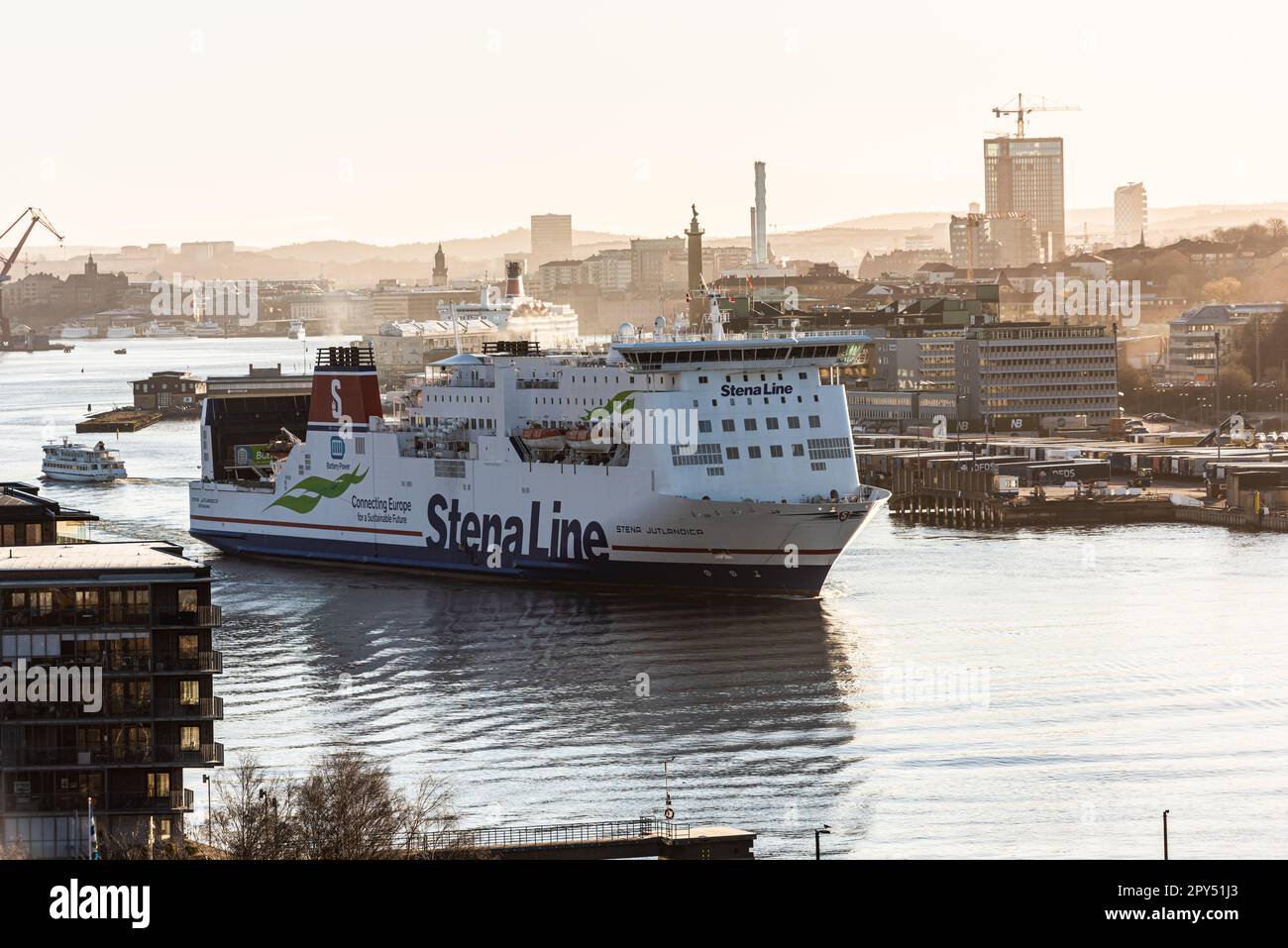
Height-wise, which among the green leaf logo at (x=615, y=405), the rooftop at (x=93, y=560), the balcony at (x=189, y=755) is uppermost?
the green leaf logo at (x=615, y=405)

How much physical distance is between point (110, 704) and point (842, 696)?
11.4m

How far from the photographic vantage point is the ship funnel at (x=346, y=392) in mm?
46156

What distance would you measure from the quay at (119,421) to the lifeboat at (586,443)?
53.0 m

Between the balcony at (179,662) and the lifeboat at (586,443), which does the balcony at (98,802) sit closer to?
the balcony at (179,662)

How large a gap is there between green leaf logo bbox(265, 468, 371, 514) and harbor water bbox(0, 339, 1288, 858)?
2.09m

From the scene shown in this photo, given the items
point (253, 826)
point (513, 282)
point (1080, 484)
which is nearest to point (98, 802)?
point (253, 826)

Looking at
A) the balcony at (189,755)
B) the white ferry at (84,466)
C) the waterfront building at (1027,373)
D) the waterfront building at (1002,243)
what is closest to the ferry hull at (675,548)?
the balcony at (189,755)

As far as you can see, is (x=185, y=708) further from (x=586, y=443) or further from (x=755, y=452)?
(x=586, y=443)

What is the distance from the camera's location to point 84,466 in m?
64.1

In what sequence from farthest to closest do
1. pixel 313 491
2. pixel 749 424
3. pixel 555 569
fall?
pixel 313 491 → pixel 555 569 → pixel 749 424

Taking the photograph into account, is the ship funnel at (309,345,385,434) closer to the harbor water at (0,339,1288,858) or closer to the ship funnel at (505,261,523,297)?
the harbor water at (0,339,1288,858)

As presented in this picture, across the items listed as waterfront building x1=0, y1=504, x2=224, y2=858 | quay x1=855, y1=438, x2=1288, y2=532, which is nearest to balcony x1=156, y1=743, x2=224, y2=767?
waterfront building x1=0, y1=504, x2=224, y2=858

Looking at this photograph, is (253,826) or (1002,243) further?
(1002,243)
